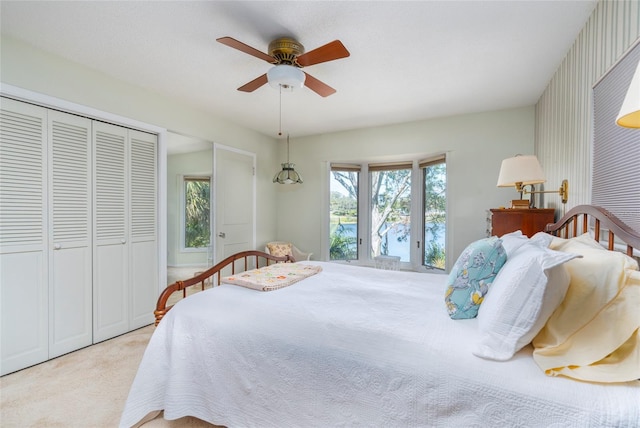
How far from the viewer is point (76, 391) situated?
195 centimetres

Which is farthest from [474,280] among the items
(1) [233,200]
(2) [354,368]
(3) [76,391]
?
(1) [233,200]

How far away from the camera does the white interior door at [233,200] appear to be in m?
3.78

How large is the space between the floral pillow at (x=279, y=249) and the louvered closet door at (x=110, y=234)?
188 centimetres

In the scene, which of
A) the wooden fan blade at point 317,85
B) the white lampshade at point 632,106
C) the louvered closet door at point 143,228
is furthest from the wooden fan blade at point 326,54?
the louvered closet door at point 143,228

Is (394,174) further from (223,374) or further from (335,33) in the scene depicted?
(223,374)

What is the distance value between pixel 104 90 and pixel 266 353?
9.16 ft

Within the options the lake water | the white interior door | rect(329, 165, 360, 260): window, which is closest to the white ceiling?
the white interior door

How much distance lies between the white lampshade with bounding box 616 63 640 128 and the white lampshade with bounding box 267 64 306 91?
1.62m

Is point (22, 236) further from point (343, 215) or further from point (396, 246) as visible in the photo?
point (396, 246)

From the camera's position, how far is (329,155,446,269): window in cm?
398

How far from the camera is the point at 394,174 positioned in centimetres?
433

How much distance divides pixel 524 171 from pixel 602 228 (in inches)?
29.4

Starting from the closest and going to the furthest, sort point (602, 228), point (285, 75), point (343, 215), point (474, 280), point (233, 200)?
→ point (474, 280) → point (602, 228) → point (285, 75) → point (233, 200) → point (343, 215)

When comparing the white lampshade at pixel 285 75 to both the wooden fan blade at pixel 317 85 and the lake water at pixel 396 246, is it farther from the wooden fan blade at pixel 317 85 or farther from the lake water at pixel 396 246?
the lake water at pixel 396 246
